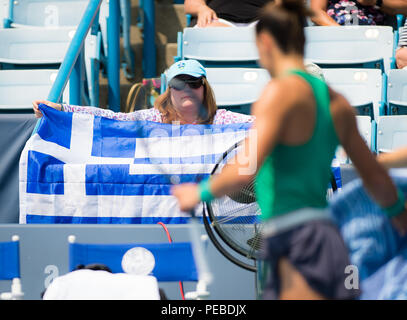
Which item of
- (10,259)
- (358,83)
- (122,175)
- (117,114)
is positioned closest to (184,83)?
(117,114)

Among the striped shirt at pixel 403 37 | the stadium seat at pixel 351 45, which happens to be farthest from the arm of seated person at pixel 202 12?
the striped shirt at pixel 403 37

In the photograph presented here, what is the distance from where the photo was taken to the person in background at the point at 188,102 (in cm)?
340

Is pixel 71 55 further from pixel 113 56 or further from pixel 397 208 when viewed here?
pixel 397 208

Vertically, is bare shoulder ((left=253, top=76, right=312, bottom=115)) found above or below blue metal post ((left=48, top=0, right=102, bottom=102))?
below

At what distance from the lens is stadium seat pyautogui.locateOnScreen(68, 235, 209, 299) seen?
8.84ft

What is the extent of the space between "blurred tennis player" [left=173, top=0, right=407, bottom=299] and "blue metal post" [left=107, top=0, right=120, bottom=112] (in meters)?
3.35

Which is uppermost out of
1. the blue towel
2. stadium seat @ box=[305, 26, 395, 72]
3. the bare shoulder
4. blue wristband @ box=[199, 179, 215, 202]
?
stadium seat @ box=[305, 26, 395, 72]

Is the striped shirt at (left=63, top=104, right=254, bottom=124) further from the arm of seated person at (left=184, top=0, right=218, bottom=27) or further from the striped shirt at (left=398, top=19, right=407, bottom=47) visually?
the striped shirt at (left=398, top=19, right=407, bottom=47)

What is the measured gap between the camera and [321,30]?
4.52 m

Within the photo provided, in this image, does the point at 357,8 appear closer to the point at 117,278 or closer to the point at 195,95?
the point at 195,95

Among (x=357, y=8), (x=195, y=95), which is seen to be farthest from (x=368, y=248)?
(x=357, y=8)

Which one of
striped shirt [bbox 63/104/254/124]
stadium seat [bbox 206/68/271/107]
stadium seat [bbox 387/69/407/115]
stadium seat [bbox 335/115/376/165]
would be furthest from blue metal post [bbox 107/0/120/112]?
stadium seat [bbox 387/69/407/115]

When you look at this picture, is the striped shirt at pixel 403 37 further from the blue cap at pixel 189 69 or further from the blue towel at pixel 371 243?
the blue towel at pixel 371 243
